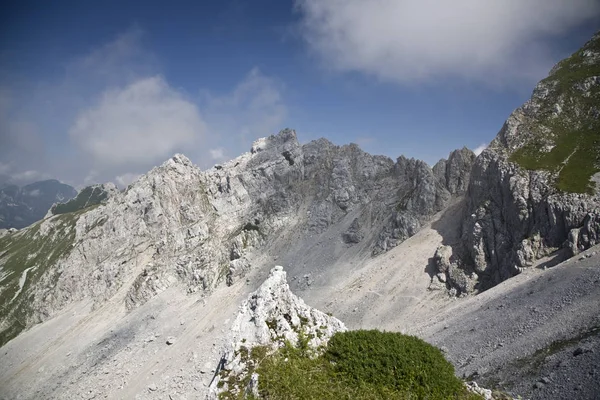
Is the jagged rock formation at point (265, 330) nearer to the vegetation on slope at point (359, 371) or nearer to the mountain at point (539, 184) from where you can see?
the vegetation on slope at point (359, 371)

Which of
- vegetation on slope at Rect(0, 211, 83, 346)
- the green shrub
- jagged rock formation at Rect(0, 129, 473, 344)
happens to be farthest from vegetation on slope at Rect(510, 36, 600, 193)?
vegetation on slope at Rect(0, 211, 83, 346)

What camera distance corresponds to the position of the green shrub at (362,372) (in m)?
14.3

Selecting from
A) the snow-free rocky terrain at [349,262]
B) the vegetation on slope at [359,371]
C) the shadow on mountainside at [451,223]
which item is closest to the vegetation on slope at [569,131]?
the snow-free rocky terrain at [349,262]

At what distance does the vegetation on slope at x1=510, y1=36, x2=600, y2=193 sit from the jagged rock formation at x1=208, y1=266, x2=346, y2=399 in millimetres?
51894

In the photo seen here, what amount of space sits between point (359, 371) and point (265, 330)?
574 centimetres

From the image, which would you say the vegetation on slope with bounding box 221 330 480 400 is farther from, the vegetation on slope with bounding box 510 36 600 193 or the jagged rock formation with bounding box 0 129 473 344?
the jagged rock formation with bounding box 0 129 473 344

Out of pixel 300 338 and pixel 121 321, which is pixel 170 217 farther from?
pixel 300 338

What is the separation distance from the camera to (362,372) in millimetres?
15570

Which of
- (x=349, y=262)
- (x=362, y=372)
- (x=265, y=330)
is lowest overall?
(x=349, y=262)

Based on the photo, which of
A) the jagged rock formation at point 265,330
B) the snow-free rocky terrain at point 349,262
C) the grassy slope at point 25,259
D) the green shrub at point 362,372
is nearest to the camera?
the green shrub at point 362,372

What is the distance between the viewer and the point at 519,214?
184 ft

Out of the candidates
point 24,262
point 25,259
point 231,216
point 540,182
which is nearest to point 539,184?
point 540,182

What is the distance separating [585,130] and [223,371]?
73.8 meters

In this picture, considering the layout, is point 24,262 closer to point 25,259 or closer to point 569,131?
point 25,259
